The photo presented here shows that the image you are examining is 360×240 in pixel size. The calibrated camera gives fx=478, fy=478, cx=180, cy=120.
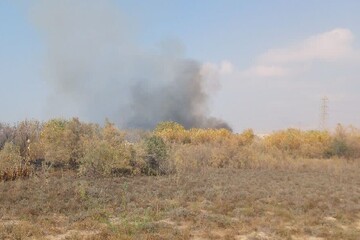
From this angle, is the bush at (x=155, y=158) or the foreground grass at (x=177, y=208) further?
the bush at (x=155, y=158)

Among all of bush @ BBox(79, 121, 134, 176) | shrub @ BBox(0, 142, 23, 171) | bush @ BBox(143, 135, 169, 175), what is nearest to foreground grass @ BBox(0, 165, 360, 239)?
bush @ BBox(79, 121, 134, 176)

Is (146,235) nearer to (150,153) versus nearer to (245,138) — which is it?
(150,153)

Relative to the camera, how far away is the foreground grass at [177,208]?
33.2ft

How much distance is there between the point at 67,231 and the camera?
33.0 ft

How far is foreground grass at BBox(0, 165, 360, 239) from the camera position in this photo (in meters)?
10.1

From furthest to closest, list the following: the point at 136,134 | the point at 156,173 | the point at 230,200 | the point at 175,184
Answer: the point at 136,134 → the point at 156,173 → the point at 175,184 → the point at 230,200

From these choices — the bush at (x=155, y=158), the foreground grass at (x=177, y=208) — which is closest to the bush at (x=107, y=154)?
the foreground grass at (x=177, y=208)

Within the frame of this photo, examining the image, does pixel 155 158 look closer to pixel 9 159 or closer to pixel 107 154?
pixel 107 154

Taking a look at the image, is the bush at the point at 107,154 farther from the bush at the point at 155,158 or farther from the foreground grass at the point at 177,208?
the bush at the point at 155,158

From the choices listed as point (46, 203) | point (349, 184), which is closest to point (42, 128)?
point (46, 203)

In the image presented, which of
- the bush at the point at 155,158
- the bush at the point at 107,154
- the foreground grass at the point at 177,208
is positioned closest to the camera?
the foreground grass at the point at 177,208

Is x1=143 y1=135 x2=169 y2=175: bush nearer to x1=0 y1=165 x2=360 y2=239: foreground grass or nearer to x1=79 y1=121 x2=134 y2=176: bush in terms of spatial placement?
x1=79 y1=121 x2=134 y2=176: bush

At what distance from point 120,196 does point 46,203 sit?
222 centimetres

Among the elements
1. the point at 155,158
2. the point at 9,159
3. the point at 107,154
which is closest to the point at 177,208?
the point at 107,154
